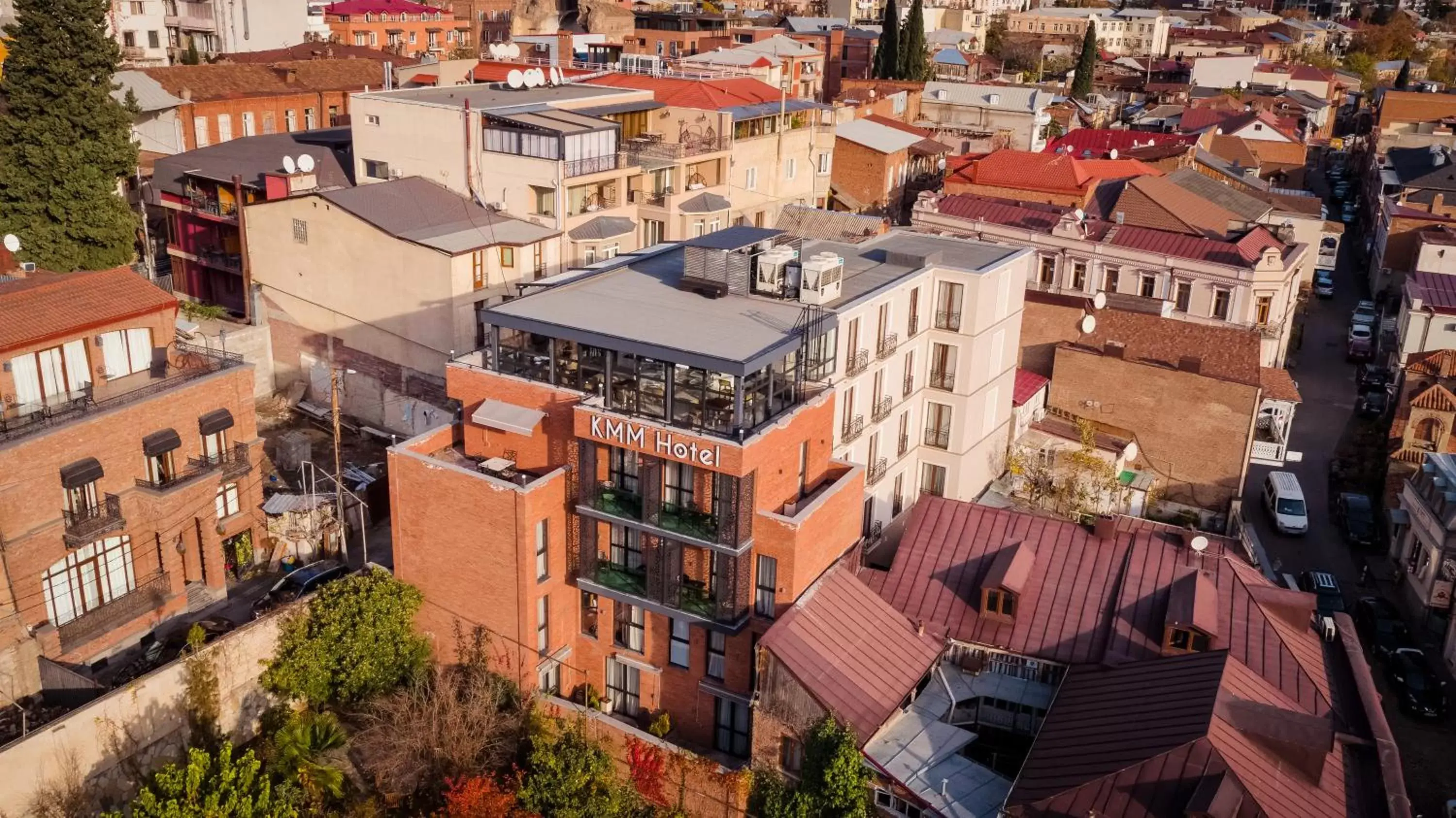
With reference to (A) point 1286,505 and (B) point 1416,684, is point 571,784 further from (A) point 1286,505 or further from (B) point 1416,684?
(A) point 1286,505

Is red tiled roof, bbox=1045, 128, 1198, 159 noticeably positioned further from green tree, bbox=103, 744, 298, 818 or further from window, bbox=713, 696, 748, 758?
green tree, bbox=103, 744, 298, 818

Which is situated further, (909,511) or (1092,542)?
(909,511)

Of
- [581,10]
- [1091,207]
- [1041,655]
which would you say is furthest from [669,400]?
[581,10]

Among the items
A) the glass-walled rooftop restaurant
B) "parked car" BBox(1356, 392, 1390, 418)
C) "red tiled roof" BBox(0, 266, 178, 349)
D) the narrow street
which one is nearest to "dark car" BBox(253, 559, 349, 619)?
"red tiled roof" BBox(0, 266, 178, 349)

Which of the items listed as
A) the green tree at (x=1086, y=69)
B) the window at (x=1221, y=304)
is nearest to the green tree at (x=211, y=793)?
the window at (x=1221, y=304)

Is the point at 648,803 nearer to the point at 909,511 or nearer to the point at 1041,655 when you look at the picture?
the point at 1041,655

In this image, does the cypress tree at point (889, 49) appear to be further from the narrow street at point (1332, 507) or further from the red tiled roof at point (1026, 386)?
the red tiled roof at point (1026, 386)
